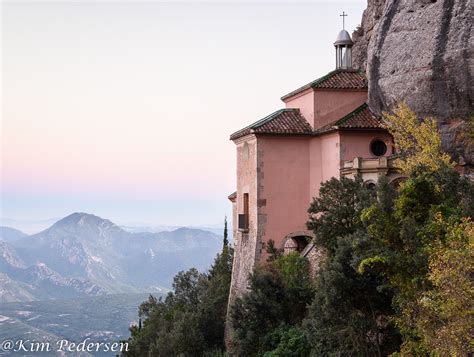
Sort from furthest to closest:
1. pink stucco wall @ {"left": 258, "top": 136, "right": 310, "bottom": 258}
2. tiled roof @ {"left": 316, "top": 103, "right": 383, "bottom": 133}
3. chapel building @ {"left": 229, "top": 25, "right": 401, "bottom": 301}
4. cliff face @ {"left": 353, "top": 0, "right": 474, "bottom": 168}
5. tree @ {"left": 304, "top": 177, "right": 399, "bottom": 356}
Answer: pink stucco wall @ {"left": 258, "top": 136, "right": 310, "bottom": 258}, chapel building @ {"left": 229, "top": 25, "right": 401, "bottom": 301}, tiled roof @ {"left": 316, "top": 103, "right": 383, "bottom": 133}, cliff face @ {"left": 353, "top": 0, "right": 474, "bottom": 168}, tree @ {"left": 304, "top": 177, "right": 399, "bottom": 356}

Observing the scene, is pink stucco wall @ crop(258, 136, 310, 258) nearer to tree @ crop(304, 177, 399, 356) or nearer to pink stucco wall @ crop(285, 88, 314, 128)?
pink stucco wall @ crop(285, 88, 314, 128)

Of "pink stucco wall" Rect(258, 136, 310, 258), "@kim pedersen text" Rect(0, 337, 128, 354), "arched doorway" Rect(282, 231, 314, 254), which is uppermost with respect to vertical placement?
"pink stucco wall" Rect(258, 136, 310, 258)

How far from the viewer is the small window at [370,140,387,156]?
95.5 ft

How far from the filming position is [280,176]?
3077 centimetres

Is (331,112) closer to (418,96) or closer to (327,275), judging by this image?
(418,96)

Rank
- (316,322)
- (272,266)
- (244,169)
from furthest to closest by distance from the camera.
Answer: (244,169) < (272,266) < (316,322)

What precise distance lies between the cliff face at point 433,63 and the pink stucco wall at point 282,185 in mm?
5659

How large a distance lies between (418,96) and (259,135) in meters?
8.06

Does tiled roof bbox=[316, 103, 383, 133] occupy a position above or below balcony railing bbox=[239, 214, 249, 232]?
above

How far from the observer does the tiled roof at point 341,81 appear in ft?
100

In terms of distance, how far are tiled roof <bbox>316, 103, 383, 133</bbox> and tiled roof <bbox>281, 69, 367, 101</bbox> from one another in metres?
1.19

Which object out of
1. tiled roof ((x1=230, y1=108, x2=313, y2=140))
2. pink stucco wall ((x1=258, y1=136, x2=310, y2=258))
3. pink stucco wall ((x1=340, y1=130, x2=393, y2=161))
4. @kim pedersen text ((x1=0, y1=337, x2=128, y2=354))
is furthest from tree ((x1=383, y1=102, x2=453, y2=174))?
@kim pedersen text ((x1=0, y1=337, x2=128, y2=354))

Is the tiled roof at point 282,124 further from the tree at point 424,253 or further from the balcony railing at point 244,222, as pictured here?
the tree at point 424,253

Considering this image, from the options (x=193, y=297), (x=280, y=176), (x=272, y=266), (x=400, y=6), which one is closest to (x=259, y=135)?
(x=280, y=176)
